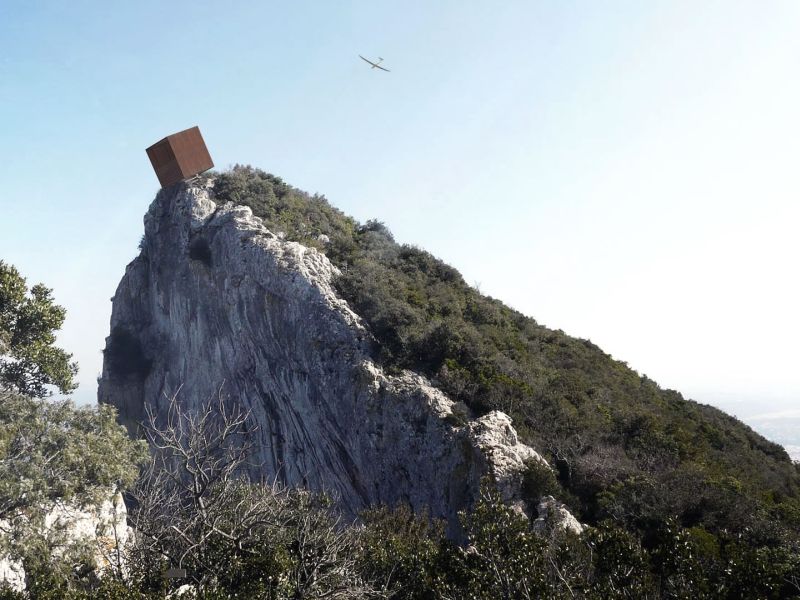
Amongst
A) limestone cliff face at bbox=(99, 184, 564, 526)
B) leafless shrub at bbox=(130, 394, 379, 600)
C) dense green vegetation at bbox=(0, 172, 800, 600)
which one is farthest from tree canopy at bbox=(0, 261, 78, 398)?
leafless shrub at bbox=(130, 394, 379, 600)

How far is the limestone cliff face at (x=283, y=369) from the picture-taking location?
2061 cm

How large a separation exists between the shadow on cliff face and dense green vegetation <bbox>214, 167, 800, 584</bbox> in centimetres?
→ 1350

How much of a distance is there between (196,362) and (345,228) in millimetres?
13010

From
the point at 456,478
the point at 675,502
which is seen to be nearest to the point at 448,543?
the point at 456,478

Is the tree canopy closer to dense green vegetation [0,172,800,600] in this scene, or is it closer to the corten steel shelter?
dense green vegetation [0,172,800,600]

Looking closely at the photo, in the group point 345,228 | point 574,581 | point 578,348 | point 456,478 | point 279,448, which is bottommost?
point 574,581

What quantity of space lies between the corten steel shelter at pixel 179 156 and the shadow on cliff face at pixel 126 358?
467 inches

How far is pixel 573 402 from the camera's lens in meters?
23.5

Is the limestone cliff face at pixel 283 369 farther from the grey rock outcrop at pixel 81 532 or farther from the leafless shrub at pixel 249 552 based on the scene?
the grey rock outcrop at pixel 81 532

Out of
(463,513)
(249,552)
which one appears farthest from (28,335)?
(463,513)

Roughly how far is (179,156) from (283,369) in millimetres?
17838

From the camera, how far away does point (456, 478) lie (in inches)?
773

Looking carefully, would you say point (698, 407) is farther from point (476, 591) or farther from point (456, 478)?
point (476, 591)

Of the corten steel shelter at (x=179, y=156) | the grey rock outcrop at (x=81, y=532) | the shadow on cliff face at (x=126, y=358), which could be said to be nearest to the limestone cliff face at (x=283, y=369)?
the shadow on cliff face at (x=126, y=358)
